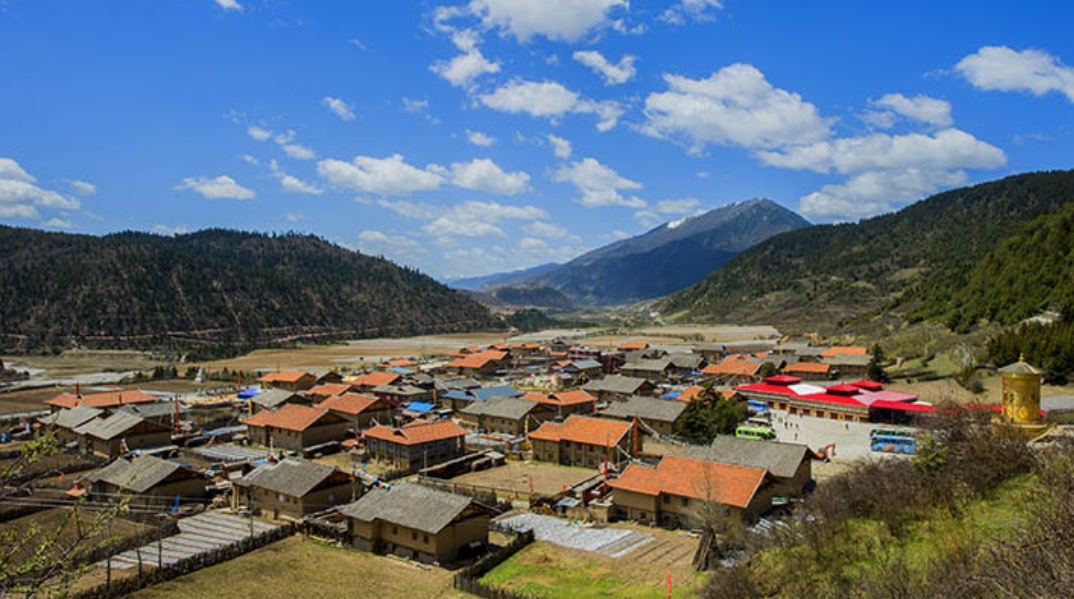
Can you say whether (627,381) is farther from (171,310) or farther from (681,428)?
(171,310)

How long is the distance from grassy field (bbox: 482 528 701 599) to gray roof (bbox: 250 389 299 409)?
110ft

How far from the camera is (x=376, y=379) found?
63.9 metres

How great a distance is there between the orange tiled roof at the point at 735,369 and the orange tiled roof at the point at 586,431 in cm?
3164

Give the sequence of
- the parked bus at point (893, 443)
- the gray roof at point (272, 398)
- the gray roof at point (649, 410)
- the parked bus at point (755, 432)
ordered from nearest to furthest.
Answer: the parked bus at point (893, 443) → the parked bus at point (755, 432) → the gray roof at point (649, 410) → the gray roof at point (272, 398)

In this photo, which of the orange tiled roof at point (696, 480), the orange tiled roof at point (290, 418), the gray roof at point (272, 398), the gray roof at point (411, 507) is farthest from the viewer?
the gray roof at point (272, 398)

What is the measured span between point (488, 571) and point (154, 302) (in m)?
137

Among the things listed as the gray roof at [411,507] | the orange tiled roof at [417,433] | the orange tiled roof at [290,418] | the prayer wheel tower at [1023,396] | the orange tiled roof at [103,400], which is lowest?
the gray roof at [411,507]

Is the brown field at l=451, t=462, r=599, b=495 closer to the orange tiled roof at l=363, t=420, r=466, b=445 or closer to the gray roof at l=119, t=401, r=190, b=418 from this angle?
the orange tiled roof at l=363, t=420, r=466, b=445

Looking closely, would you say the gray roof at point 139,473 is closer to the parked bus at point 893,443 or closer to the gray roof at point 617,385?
→ the gray roof at point 617,385

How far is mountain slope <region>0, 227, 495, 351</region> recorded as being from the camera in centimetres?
12588

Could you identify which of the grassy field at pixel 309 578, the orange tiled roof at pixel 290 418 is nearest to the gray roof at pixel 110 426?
the orange tiled roof at pixel 290 418

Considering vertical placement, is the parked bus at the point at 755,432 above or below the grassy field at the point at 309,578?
above

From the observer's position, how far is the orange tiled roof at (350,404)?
48.3 m

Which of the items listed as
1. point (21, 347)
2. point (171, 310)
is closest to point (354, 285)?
point (171, 310)
